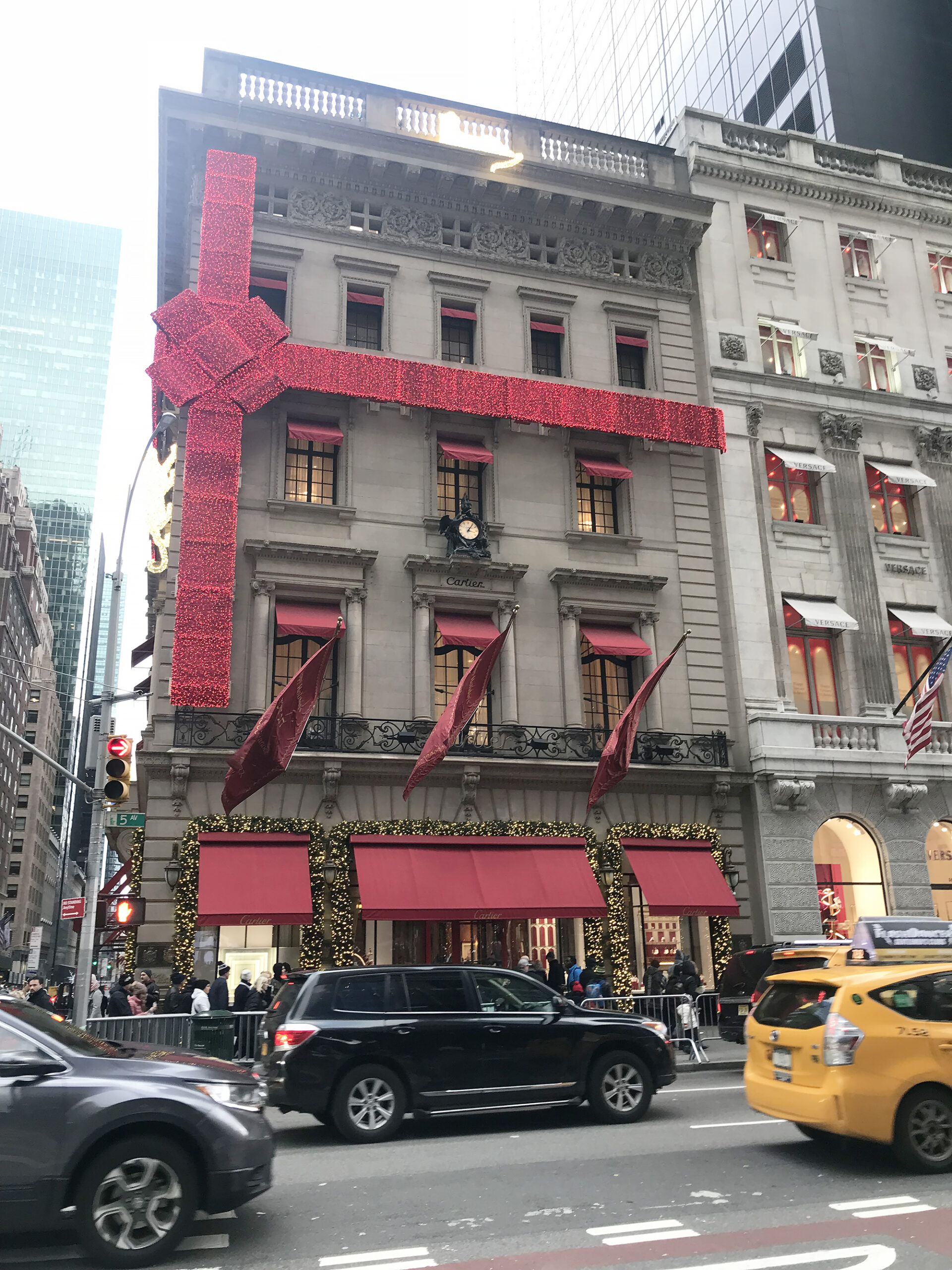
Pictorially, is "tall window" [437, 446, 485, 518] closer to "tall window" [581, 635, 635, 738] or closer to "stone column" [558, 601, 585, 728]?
"stone column" [558, 601, 585, 728]

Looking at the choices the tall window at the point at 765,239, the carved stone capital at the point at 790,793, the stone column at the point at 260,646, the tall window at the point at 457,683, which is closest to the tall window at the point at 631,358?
the tall window at the point at 765,239

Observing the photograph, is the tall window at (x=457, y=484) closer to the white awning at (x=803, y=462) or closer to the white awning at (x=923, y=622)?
the white awning at (x=803, y=462)

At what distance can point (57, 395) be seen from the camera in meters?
187

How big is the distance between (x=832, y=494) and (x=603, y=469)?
715 centimetres

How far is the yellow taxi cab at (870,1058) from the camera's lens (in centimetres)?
838

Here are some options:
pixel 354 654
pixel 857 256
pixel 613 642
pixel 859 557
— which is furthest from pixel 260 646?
pixel 857 256

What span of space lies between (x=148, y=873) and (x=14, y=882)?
394 feet

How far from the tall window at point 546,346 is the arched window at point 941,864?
52.4 feet

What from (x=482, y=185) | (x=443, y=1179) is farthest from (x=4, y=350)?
(x=443, y=1179)

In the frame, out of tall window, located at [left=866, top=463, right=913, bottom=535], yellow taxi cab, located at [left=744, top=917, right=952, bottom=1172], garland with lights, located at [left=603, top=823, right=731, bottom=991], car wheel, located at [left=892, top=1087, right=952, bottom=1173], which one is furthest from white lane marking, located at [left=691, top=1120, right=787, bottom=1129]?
tall window, located at [left=866, top=463, right=913, bottom=535]

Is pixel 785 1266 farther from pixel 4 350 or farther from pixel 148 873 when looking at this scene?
pixel 4 350

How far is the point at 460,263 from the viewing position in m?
27.5

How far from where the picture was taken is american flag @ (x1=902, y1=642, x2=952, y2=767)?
22.9m

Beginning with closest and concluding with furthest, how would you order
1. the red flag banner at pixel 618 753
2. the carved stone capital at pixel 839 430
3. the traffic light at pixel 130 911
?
the traffic light at pixel 130 911
the red flag banner at pixel 618 753
the carved stone capital at pixel 839 430
